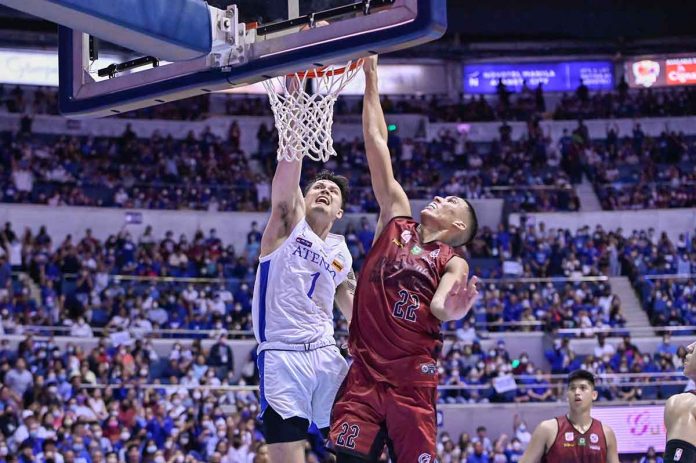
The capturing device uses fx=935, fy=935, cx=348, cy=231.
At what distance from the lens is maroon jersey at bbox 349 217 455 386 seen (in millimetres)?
4855

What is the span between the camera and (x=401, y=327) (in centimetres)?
488

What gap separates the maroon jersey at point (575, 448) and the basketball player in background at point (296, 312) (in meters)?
2.66

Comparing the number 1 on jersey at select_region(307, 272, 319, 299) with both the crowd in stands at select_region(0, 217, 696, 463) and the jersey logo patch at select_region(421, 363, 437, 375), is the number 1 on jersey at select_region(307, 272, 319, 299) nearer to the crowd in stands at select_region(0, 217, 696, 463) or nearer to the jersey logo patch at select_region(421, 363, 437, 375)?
the jersey logo patch at select_region(421, 363, 437, 375)

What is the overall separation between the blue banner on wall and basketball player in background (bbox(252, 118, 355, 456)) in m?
27.6

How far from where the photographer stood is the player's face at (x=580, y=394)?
751 cm

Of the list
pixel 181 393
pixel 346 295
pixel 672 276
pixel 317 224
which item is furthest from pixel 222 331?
pixel 317 224

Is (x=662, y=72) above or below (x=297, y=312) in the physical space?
above

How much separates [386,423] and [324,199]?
1509 millimetres

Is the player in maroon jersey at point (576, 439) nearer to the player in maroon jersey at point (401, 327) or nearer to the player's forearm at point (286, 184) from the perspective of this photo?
the player in maroon jersey at point (401, 327)

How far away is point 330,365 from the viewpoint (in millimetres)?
5402

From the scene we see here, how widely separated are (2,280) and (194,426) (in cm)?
690

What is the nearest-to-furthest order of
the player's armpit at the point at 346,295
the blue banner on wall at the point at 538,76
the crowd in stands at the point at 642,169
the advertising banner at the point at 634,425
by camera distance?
the player's armpit at the point at 346,295 < the advertising banner at the point at 634,425 < the crowd in stands at the point at 642,169 < the blue banner on wall at the point at 538,76

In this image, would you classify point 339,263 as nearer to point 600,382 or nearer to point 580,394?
point 580,394

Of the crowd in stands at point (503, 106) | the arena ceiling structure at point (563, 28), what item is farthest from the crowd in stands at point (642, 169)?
the arena ceiling structure at point (563, 28)
